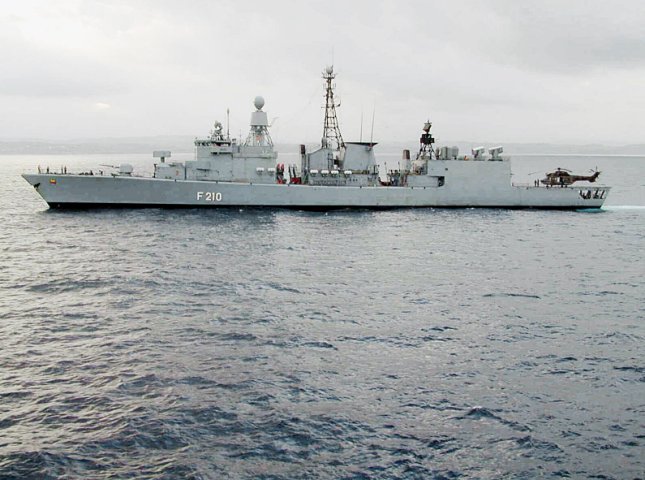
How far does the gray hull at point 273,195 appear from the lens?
43.7m

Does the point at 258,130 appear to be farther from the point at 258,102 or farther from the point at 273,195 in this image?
the point at 273,195

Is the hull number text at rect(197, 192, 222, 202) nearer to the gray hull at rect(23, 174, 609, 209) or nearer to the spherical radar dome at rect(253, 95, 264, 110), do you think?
the gray hull at rect(23, 174, 609, 209)

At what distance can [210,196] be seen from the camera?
4506 cm

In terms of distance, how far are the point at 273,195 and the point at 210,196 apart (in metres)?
5.08

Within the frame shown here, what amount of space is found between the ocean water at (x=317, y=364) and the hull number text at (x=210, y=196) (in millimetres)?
14358

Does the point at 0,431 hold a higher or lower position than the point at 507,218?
lower

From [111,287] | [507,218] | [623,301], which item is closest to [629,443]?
[623,301]

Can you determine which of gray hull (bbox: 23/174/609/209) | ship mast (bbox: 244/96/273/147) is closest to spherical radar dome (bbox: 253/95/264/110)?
ship mast (bbox: 244/96/273/147)

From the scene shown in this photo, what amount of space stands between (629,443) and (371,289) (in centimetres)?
1258

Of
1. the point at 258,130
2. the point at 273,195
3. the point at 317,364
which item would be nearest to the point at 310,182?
the point at 273,195

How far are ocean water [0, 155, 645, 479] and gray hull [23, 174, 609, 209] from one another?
1349 centimetres

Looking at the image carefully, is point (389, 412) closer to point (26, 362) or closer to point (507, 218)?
point (26, 362)

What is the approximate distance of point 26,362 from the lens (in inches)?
584

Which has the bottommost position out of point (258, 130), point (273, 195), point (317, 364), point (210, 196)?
point (317, 364)
